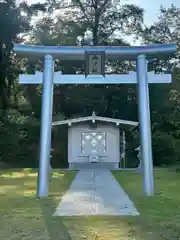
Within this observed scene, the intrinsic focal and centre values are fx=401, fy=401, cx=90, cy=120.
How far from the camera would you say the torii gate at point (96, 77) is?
8.52 metres

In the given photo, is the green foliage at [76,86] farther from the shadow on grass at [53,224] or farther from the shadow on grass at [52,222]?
the shadow on grass at [53,224]

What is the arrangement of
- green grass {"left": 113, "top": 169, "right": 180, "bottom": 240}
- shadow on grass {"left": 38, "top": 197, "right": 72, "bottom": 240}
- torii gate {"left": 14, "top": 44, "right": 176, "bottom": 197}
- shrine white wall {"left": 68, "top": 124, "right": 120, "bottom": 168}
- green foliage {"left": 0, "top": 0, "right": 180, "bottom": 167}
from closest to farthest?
shadow on grass {"left": 38, "top": 197, "right": 72, "bottom": 240} → green grass {"left": 113, "top": 169, "right": 180, "bottom": 240} → torii gate {"left": 14, "top": 44, "right": 176, "bottom": 197} → shrine white wall {"left": 68, "top": 124, "right": 120, "bottom": 168} → green foliage {"left": 0, "top": 0, "right": 180, "bottom": 167}

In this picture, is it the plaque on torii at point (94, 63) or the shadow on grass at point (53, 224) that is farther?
the plaque on torii at point (94, 63)

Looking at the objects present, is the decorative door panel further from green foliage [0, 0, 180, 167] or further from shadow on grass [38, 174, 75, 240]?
shadow on grass [38, 174, 75, 240]

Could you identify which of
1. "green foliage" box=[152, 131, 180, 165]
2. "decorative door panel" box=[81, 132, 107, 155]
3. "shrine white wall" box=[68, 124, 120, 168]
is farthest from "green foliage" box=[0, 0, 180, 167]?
"decorative door panel" box=[81, 132, 107, 155]

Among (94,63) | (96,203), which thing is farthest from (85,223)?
(94,63)

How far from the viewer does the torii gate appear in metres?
8.52

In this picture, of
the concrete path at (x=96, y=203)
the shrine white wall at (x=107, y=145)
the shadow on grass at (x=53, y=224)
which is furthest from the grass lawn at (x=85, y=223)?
the shrine white wall at (x=107, y=145)

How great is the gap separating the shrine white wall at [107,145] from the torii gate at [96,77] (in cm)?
1030

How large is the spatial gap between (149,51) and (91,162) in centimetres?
1057

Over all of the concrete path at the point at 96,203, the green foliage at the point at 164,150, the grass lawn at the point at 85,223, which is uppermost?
the green foliage at the point at 164,150

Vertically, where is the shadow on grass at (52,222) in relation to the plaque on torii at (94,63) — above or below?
below

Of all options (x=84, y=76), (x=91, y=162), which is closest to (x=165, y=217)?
(x=84, y=76)

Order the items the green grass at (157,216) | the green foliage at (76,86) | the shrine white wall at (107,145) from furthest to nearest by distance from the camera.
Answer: the green foliage at (76,86) → the shrine white wall at (107,145) → the green grass at (157,216)
